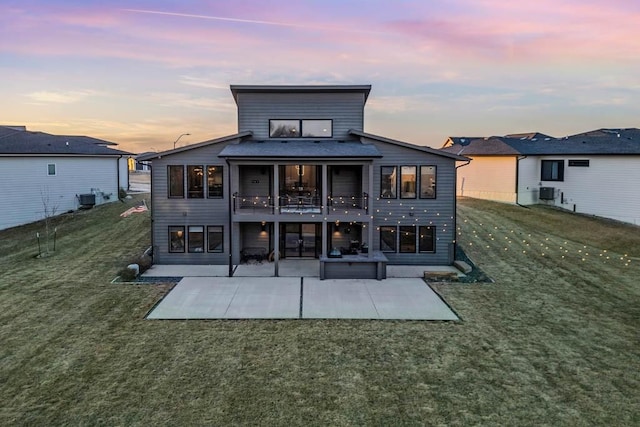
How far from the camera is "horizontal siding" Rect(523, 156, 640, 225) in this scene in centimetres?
2445

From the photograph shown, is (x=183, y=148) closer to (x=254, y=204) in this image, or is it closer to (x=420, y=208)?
(x=254, y=204)

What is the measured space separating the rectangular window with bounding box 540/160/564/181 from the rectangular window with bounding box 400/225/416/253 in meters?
15.5

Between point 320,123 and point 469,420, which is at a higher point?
point 320,123

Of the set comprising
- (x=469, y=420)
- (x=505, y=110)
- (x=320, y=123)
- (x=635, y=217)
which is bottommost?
(x=469, y=420)

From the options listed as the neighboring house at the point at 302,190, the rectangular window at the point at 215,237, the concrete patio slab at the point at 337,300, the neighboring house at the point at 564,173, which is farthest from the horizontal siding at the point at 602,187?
the rectangular window at the point at 215,237

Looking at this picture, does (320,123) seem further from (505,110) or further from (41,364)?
(505,110)

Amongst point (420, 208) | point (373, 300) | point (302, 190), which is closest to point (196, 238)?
point (302, 190)

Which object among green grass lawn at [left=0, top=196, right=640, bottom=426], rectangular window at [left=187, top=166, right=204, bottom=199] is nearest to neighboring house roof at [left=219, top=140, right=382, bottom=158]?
rectangular window at [left=187, top=166, right=204, bottom=199]

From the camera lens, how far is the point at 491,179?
29219 millimetres

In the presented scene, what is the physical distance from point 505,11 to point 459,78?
8369 mm

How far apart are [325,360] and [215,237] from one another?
9597mm

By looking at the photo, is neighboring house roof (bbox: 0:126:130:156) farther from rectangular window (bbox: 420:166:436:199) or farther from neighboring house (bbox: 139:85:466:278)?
rectangular window (bbox: 420:166:436:199)

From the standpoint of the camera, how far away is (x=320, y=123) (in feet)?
59.4

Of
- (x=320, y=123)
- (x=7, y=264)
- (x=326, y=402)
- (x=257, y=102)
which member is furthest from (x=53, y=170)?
(x=326, y=402)
